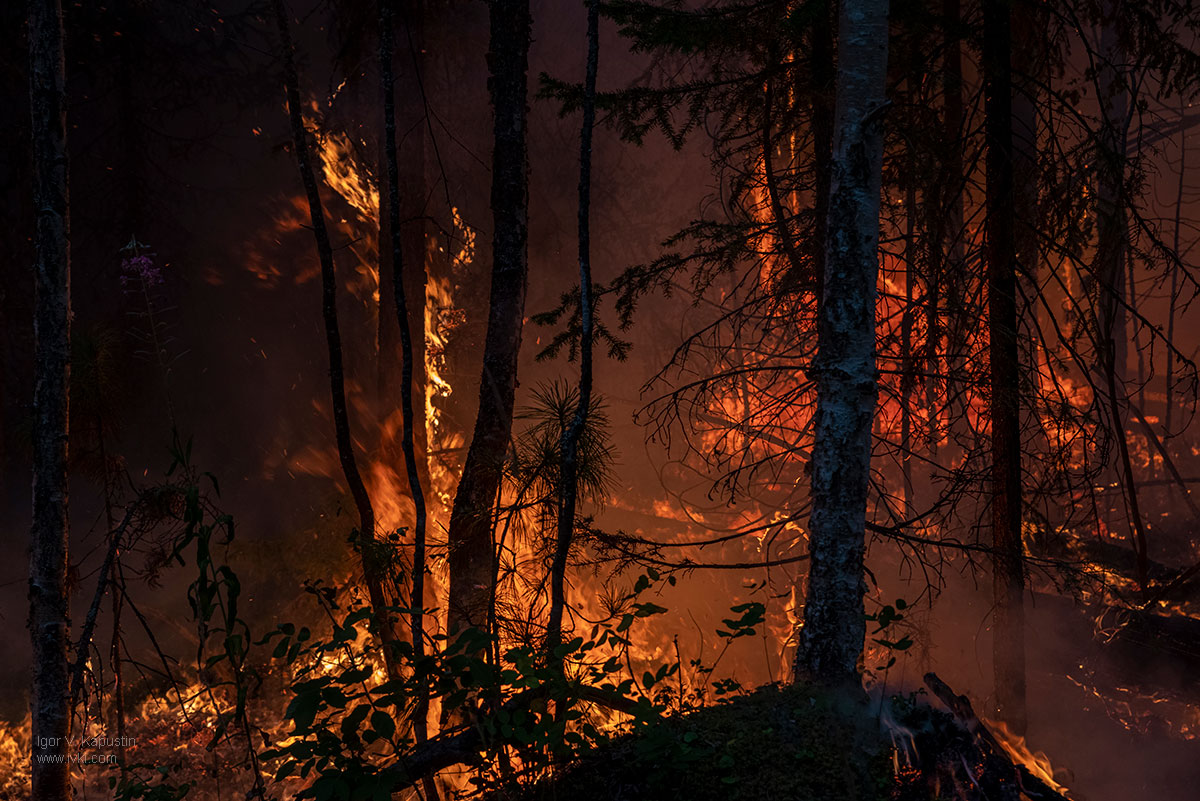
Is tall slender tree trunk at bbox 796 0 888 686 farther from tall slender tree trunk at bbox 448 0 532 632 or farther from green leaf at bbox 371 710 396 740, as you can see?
tall slender tree trunk at bbox 448 0 532 632

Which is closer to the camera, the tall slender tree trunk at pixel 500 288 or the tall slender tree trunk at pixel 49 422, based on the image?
the tall slender tree trunk at pixel 49 422

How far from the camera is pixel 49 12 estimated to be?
4.13 meters

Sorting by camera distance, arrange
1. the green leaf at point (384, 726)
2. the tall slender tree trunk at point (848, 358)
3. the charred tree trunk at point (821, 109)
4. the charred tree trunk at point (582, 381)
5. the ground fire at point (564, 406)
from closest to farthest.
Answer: the green leaf at point (384, 726)
the ground fire at point (564, 406)
the tall slender tree trunk at point (848, 358)
the charred tree trunk at point (582, 381)
the charred tree trunk at point (821, 109)

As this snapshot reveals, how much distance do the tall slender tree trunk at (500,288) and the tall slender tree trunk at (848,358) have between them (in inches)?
103

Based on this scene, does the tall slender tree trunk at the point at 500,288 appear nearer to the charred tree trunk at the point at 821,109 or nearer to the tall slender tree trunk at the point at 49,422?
the charred tree trunk at the point at 821,109

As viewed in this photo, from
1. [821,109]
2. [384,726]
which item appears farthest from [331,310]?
[821,109]

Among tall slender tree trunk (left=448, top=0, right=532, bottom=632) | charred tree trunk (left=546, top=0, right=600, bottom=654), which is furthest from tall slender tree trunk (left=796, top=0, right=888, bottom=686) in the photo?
tall slender tree trunk (left=448, top=0, right=532, bottom=632)

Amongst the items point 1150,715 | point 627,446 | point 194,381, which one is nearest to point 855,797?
point 1150,715

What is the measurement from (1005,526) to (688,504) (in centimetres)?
632

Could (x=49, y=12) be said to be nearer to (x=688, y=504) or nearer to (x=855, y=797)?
(x=855, y=797)

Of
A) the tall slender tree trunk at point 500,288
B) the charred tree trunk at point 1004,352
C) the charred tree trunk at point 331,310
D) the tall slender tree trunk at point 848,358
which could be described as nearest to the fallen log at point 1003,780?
the tall slender tree trunk at point 848,358

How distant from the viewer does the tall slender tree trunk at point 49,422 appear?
4.19 m

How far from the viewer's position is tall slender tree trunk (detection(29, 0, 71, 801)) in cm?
419

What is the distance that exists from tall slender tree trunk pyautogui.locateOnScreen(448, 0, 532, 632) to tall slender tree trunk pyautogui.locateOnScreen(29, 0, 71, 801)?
8.27 ft
